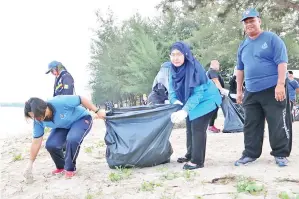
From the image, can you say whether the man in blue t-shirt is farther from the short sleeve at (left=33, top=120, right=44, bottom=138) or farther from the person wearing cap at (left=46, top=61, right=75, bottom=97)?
the person wearing cap at (left=46, top=61, right=75, bottom=97)

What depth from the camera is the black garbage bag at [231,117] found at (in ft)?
25.1

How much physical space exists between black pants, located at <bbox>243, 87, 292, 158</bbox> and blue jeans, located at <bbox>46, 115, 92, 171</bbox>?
184 cm

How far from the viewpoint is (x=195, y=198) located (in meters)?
3.02

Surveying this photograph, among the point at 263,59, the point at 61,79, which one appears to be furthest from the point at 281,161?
the point at 61,79

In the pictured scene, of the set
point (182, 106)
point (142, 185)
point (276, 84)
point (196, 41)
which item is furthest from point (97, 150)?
point (196, 41)

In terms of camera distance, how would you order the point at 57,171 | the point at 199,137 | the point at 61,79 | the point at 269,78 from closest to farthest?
the point at 269,78 → the point at 199,137 → the point at 57,171 → the point at 61,79

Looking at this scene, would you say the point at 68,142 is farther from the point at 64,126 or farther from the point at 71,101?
the point at 71,101

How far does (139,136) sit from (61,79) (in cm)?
212

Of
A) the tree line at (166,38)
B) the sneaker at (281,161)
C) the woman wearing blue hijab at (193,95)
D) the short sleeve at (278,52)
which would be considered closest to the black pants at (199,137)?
the woman wearing blue hijab at (193,95)

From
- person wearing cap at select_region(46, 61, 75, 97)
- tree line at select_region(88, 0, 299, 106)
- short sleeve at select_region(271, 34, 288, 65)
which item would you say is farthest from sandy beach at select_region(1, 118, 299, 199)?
tree line at select_region(88, 0, 299, 106)

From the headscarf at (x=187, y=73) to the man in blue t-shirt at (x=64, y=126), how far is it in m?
0.96

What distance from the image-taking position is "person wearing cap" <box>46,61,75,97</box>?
5844 mm

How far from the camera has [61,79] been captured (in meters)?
5.90

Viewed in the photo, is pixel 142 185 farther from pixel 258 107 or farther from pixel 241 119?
pixel 241 119
